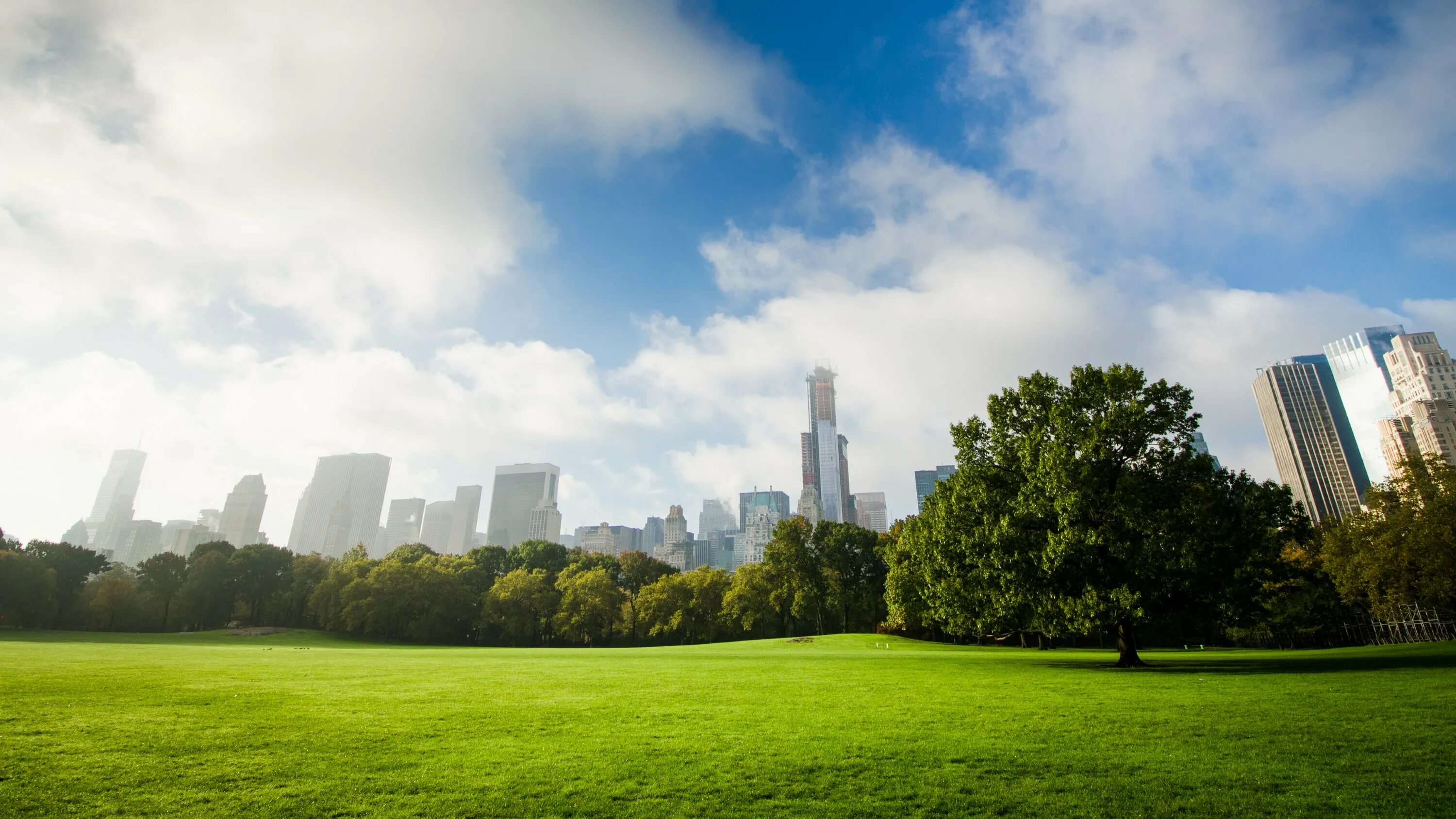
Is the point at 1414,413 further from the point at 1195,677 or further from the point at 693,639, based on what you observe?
the point at 1195,677

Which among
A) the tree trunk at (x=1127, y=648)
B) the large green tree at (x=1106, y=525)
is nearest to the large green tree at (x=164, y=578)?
the large green tree at (x=1106, y=525)

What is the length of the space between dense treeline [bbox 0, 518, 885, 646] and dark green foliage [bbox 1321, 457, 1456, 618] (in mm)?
46210

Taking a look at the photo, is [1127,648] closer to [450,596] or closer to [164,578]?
[450,596]

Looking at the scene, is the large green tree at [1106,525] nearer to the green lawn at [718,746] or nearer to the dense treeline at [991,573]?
the dense treeline at [991,573]

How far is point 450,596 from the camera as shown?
9131cm

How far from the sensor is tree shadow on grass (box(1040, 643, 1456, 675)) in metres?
25.5

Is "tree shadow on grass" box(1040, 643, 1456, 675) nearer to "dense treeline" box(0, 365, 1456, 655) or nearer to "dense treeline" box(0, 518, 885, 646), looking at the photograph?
"dense treeline" box(0, 365, 1456, 655)

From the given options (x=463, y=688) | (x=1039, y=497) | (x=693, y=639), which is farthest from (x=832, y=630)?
(x=463, y=688)

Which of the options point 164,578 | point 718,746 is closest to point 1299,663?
point 718,746

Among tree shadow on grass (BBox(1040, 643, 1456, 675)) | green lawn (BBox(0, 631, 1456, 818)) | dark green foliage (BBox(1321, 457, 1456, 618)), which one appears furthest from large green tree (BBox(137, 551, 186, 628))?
dark green foliage (BBox(1321, 457, 1456, 618))

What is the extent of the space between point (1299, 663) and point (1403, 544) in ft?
107

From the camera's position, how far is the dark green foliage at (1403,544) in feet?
153

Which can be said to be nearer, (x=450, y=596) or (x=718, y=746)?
(x=718, y=746)

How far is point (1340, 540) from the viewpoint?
57812 millimetres
